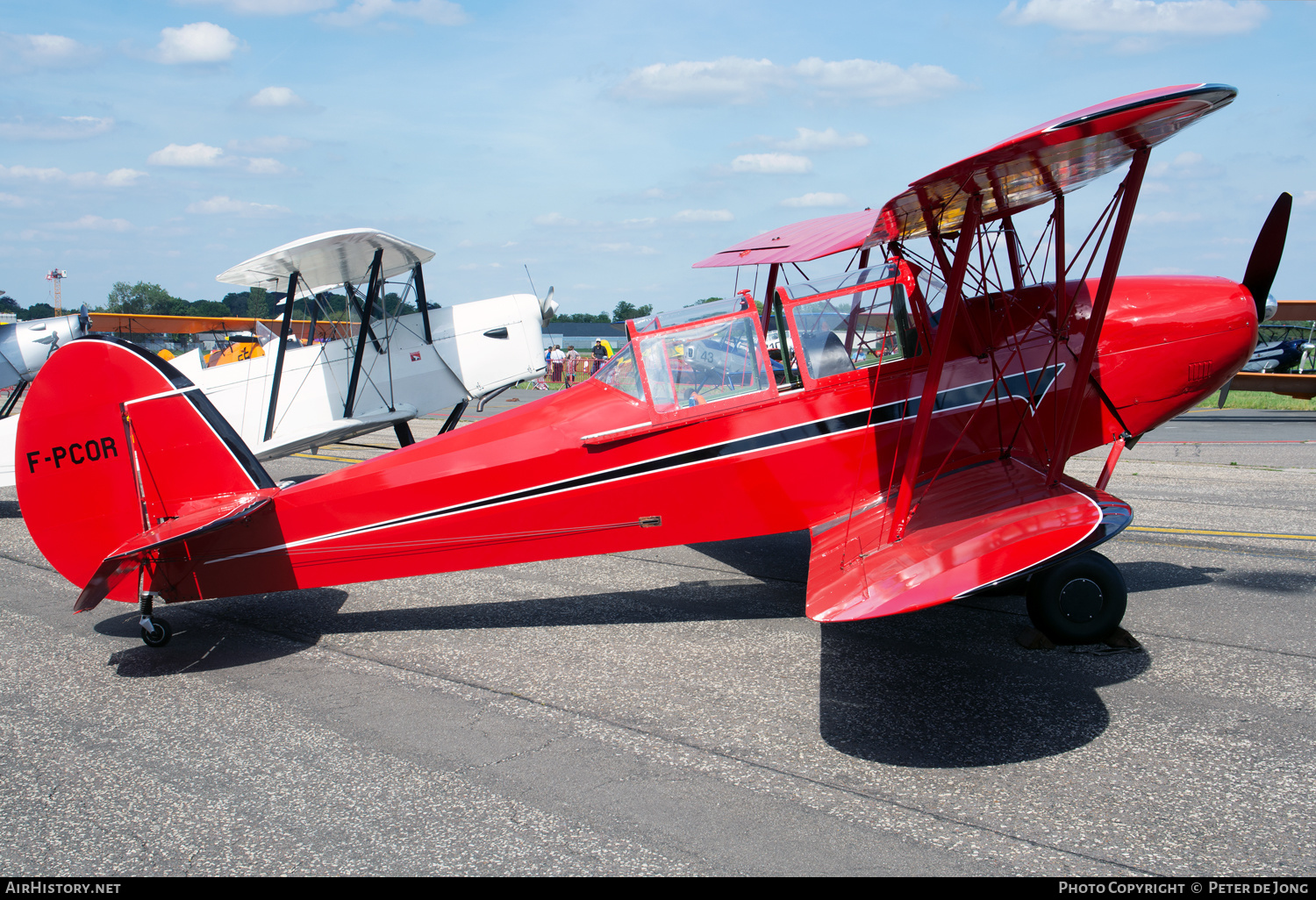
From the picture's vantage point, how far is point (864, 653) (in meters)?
4.89

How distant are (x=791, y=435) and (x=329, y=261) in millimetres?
7600

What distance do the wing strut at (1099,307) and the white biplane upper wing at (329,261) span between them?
7.76m

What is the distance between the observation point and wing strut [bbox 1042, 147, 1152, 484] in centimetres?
461

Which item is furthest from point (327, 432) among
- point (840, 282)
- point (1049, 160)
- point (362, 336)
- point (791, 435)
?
point (1049, 160)

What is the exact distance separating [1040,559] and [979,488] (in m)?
1.49

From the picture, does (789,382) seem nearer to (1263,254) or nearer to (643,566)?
(643,566)

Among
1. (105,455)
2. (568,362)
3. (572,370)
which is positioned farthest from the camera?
(572,370)

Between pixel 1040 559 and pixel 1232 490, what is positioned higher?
pixel 1040 559

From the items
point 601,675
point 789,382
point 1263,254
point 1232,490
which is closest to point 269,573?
point 601,675

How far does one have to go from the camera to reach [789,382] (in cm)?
540

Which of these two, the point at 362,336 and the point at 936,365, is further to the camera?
the point at 362,336

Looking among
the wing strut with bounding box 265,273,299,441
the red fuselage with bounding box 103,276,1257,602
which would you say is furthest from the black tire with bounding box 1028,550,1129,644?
the wing strut with bounding box 265,273,299,441

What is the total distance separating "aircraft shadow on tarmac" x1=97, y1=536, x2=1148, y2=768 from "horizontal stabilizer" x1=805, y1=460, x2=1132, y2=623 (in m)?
0.61

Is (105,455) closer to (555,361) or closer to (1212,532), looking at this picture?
(1212,532)
